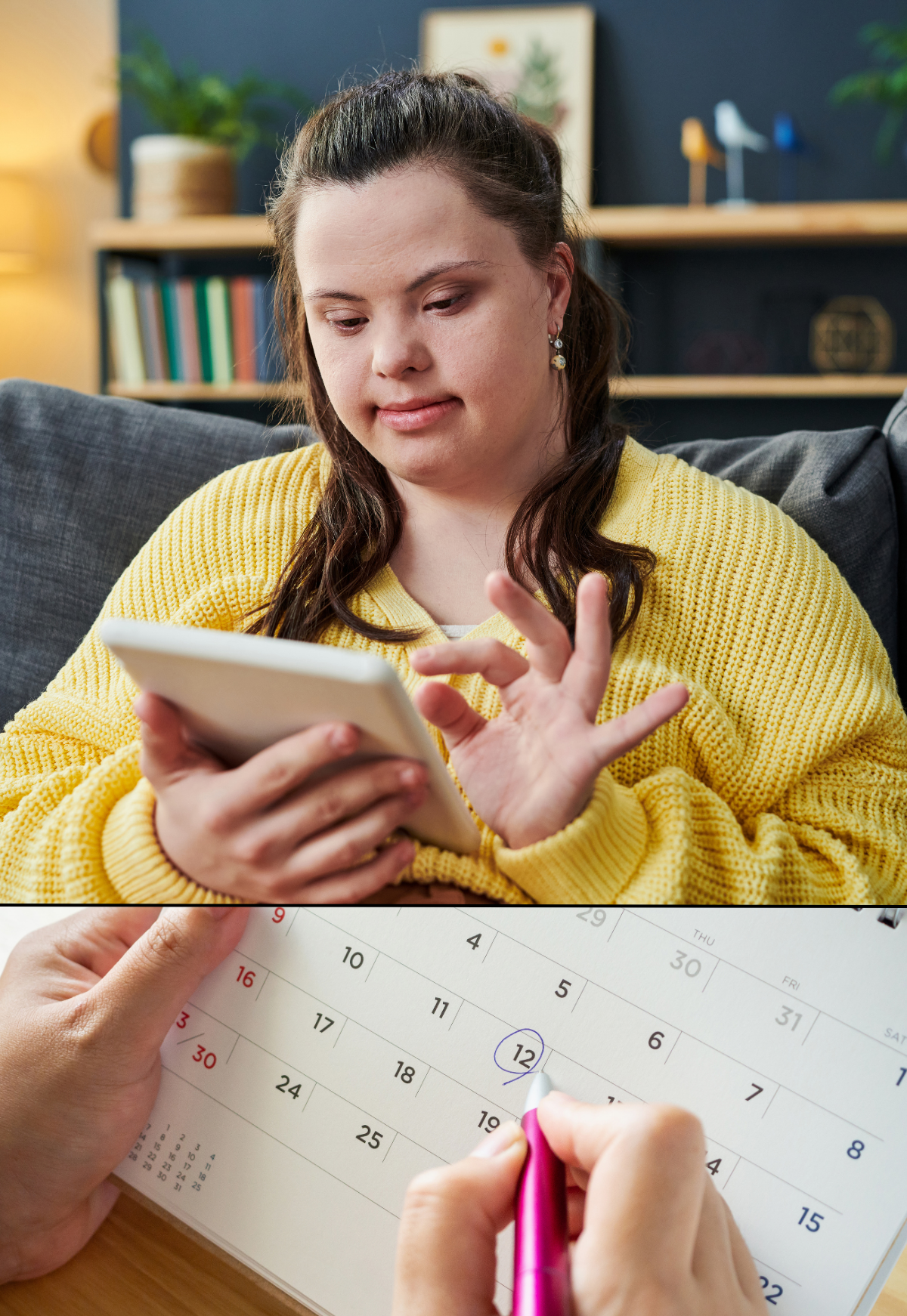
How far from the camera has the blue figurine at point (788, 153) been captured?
177cm

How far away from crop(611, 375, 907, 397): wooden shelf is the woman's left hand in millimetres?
1509

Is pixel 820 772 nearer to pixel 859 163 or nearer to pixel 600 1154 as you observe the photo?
pixel 600 1154

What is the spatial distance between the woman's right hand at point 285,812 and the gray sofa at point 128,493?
33 cm

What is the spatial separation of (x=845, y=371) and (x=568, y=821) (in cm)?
174

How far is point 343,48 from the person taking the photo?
193cm

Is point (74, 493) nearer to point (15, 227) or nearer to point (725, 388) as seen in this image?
point (725, 388)

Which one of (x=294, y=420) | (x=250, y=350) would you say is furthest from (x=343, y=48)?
(x=294, y=420)

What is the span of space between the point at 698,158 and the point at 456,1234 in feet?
6.34

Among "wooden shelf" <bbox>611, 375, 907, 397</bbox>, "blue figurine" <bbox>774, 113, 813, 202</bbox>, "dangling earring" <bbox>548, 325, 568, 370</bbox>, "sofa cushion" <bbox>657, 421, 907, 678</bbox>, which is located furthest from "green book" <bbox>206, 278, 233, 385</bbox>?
"dangling earring" <bbox>548, 325, 568, 370</bbox>

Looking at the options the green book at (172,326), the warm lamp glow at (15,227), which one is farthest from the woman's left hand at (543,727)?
the warm lamp glow at (15,227)

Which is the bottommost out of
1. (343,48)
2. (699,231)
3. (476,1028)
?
(476,1028)

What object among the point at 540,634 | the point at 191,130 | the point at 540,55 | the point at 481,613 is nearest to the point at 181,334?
the point at 191,130

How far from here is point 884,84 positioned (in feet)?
5.76

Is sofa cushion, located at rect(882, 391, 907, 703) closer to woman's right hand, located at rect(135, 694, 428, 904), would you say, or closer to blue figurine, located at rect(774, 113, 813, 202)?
woman's right hand, located at rect(135, 694, 428, 904)
